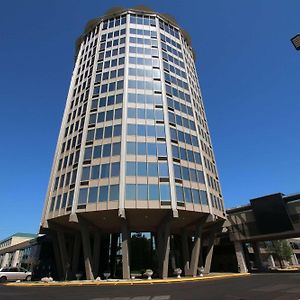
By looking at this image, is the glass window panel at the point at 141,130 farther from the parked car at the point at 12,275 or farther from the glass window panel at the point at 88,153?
the parked car at the point at 12,275

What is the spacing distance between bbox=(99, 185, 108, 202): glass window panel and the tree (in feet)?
210

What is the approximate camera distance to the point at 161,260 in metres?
36.3

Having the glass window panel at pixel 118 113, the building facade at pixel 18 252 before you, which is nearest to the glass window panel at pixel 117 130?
the glass window panel at pixel 118 113

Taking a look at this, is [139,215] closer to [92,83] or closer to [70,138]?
[70,138]

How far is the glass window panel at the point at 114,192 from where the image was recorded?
113 feet

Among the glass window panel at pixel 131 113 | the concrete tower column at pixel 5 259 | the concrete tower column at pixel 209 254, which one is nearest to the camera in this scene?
the glass window panel at pixel 131 113

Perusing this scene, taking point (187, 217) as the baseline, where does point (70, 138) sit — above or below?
above

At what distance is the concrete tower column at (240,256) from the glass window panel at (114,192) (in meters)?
27.1

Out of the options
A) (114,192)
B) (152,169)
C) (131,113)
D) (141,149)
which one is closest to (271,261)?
(152,169)

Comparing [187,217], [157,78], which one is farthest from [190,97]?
[187,217]

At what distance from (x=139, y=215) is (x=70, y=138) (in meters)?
17.5

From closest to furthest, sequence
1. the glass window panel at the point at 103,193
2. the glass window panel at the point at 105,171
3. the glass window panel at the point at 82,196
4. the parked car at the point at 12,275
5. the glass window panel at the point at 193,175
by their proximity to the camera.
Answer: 1. the glass window panel at the point at 103,193
2. the glass window panel at the point at 82,196
3. the glass window panel at the point at 105,171
4. the glass window panel at the point at 193,175
5. the parked car at the point at 12,275

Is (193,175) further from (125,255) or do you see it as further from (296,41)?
(296,41)

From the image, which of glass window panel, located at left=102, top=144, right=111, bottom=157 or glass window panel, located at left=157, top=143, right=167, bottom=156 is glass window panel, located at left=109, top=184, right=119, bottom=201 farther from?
glass window panel, located at left=157, top=143, right=167, bottom=156
